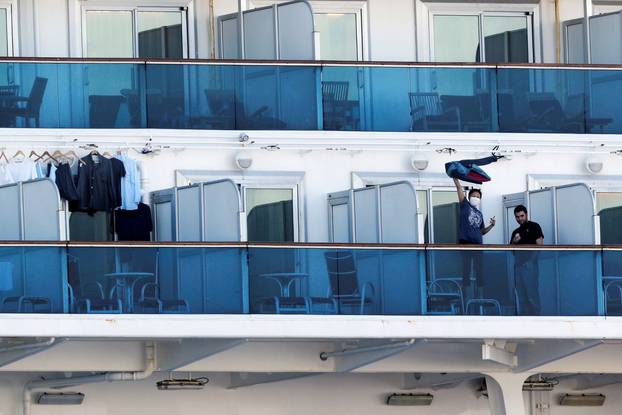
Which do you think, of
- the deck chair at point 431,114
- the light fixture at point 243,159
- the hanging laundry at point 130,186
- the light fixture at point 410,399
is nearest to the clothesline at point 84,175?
the hanging laundry at point 130,186

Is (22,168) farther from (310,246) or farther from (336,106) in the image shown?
(336,106)

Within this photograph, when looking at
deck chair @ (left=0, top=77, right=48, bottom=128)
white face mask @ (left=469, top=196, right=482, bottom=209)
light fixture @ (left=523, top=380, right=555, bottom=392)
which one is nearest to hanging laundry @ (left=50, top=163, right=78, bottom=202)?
deck chair @ (left=0, top=77, right=48, bottom=128)

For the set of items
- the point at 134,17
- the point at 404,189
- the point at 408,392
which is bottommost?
the point at 408,392

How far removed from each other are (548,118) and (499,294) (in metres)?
3.95

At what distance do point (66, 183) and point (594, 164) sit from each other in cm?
779

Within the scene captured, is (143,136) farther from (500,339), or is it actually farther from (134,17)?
(500,339)

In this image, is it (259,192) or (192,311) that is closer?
(192,311)

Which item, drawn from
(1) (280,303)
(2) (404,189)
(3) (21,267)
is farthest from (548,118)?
(3) (21,267)

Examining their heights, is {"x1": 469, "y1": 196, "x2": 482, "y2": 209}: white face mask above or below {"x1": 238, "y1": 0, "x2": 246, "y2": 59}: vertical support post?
below

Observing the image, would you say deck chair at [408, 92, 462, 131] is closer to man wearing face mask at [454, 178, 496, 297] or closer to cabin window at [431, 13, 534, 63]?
man wearing face mask at [454, 178, 496, 297]

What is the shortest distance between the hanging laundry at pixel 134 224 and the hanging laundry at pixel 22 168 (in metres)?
1.29

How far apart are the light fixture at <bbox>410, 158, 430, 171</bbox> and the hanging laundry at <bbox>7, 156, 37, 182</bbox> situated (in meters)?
5.48

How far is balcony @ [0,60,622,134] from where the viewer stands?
1496 inches

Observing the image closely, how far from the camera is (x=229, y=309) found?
35.7 m
